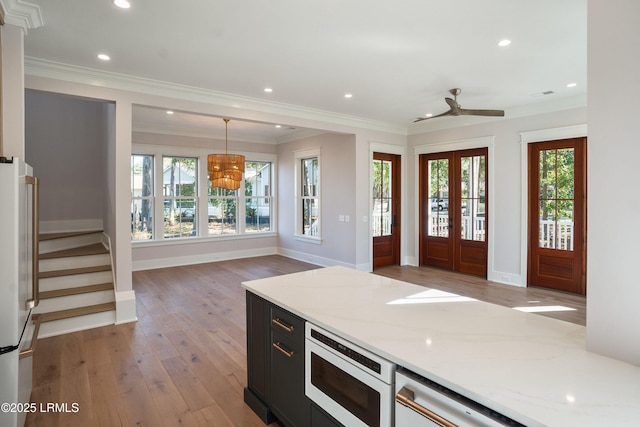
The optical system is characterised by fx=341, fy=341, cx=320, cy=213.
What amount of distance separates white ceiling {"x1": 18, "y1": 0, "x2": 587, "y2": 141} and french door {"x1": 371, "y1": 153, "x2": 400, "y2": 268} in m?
2.19

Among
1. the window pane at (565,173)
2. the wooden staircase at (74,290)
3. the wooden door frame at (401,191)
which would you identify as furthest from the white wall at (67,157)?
the window pane at (565,173)

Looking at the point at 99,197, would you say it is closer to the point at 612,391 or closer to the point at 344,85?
the point at 344,85

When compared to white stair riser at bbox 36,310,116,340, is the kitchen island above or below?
above

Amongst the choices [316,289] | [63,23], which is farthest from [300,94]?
[316,289]

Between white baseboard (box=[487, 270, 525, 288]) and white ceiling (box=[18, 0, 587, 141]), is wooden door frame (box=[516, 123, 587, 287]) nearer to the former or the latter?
white baseboard (box=[487, 270, 525, 288])

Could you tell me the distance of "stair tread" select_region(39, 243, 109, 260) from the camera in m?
4.30

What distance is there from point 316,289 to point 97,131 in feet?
19.3

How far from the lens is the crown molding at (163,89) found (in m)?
3.56

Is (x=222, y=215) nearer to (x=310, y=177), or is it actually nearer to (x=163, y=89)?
(x=310, y=177)

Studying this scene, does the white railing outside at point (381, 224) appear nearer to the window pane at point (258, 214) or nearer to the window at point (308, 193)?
the window at point (308, 193)

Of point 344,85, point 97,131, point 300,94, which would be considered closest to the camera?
point 344,85

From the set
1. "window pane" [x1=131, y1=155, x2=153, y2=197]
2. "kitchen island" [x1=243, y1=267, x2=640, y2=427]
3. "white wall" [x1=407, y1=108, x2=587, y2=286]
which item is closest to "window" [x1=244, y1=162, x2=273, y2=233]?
"window pane" [x1=131, y1=155, x2=153, y2=197]

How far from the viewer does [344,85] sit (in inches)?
170

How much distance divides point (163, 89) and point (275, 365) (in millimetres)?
3635
